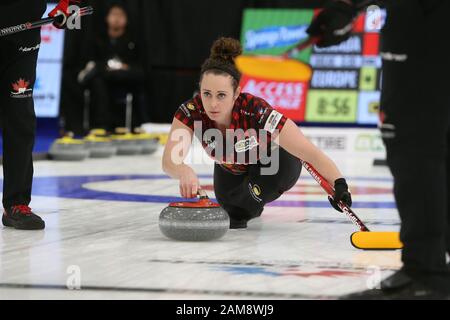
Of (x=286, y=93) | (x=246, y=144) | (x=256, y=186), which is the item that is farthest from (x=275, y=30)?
(x=246, y=144)

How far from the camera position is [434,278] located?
257 centimetres

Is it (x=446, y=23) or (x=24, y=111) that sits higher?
(x=446, y=23)

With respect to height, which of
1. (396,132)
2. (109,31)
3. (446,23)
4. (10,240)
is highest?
(109,31)

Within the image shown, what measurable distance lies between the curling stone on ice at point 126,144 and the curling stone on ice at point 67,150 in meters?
0.88

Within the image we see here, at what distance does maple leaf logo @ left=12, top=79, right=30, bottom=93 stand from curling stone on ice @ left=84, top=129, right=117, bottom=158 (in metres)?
4.88

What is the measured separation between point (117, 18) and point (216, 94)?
274 inches

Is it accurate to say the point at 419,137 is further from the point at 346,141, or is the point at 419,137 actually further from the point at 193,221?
the point at 346,141

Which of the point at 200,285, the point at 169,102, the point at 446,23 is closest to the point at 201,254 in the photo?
the point at 200,285

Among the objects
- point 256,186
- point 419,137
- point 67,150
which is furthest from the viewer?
point 67,150

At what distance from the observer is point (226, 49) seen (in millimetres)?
3953

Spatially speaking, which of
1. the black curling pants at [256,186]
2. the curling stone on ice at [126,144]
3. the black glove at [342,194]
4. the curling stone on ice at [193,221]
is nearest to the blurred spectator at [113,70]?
the curling stone on ice at [126,144]

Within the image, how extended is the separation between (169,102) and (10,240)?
7.84 metres
